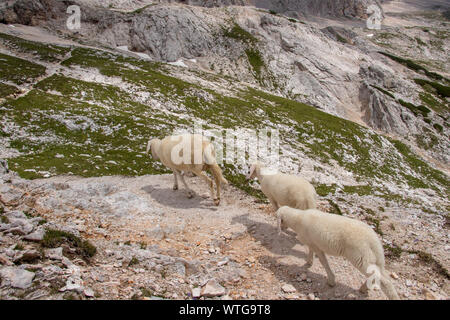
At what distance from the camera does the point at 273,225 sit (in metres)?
11.7

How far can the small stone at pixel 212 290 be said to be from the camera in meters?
7.29

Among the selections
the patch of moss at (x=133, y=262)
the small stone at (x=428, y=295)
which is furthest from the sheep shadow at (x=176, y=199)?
the small stone at (x=428, y=295)

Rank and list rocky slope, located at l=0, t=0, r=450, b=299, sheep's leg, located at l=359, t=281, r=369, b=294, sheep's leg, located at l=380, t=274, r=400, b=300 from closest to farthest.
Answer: sheep's leg, located at l=380, t=274, r=400, b=300 < sheep's leg, located at l=359, t=281, r=369, b=294 < rocky slope, located at l=0, t=0, r=450, b=299

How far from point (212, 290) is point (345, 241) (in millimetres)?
4210

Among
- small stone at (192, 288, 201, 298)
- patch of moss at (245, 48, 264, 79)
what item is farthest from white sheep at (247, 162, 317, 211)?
patch of moss at (245, 48, 264, 79)

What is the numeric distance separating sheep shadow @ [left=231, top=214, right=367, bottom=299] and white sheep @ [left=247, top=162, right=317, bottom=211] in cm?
134

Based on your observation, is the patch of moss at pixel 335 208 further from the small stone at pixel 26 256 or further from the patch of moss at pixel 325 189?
the small stone at pixel 26 256

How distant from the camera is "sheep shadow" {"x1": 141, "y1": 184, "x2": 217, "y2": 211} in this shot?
1316 centimetres

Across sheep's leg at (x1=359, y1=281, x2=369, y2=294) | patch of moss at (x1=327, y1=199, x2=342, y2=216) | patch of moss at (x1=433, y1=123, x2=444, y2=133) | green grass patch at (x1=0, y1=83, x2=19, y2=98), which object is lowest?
patch of moss at (x1=433, y1=123, x2=444, y2=133)

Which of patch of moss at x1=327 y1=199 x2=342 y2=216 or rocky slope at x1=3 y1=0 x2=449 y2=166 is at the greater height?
rocky slope at x1=3 y1=0 x2=449 y2=166

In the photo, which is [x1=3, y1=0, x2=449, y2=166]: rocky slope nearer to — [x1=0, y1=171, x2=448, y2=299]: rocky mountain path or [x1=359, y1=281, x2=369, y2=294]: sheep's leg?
[x1=0, y1=171, x2=448, y2=299]: rocky mountain path

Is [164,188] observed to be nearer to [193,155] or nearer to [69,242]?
[193,155]
